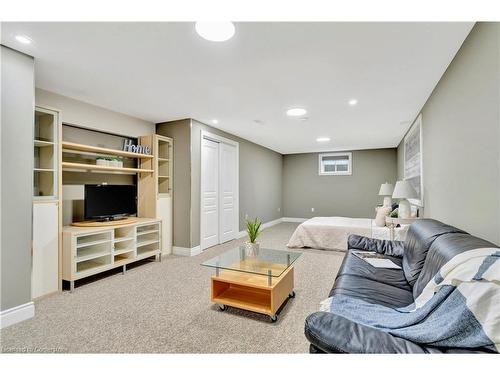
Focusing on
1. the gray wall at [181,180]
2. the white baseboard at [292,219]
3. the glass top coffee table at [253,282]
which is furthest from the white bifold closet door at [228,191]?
the white baseboard at [292,219]

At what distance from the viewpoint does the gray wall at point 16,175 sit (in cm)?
204

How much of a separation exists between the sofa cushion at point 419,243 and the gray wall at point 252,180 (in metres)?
3.18

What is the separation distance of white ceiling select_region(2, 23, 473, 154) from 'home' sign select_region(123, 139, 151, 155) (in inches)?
18.8

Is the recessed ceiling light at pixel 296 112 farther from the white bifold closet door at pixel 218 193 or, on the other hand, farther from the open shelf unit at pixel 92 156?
the open shelf unit at pixel 92 156

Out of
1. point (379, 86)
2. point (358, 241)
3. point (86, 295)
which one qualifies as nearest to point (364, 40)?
point (379, 86)

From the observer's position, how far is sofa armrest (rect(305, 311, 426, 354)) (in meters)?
0.95

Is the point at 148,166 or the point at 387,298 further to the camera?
the point at 148,166

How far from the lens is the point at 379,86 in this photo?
2789 millimetres

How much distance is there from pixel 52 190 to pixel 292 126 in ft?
12.5

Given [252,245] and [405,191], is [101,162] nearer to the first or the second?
[252,245]

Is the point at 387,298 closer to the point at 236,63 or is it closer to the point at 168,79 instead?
the point at 236,63

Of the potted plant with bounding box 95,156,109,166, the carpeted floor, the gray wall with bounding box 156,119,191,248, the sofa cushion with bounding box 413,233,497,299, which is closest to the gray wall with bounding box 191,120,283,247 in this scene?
the gray wall with bounding box 156,119,191,248

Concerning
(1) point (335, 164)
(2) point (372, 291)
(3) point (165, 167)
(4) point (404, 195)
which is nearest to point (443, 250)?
(2) point (372, 291)

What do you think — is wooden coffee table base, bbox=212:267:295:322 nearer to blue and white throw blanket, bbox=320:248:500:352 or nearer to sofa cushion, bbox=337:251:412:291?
sofa cushion, bbox=337:251:412:291
